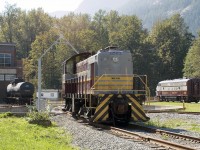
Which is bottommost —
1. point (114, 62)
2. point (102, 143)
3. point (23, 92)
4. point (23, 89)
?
point (102, 143)

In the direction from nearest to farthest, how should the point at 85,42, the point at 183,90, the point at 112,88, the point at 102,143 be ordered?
the point at 102,143 < the point at 112,88 < the point at 183,90 < the point at 85,42

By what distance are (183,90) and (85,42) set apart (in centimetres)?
2766

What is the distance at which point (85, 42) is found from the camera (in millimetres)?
80000

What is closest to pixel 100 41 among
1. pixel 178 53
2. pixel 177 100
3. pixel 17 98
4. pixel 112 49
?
pixel 178 53

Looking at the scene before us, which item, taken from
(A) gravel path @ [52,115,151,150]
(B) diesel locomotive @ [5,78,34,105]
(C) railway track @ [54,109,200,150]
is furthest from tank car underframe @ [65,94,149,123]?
(B) diesel locomotive @ [5,78,34,105]

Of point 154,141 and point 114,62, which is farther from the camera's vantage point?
point 114,62

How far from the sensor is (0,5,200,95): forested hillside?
258ft

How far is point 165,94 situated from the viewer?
6669 cm

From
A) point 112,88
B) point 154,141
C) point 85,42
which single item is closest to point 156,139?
point 154,141

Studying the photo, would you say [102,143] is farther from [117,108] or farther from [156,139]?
[117,108]

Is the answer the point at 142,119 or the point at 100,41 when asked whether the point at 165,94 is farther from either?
the point at 142,119

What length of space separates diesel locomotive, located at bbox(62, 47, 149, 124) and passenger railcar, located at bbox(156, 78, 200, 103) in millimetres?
37398

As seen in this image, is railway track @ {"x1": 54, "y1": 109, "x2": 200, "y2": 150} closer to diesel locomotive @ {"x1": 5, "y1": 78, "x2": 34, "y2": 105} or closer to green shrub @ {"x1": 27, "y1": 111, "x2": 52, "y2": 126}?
green shrub @ {"x1": 27, "y1": 111, "x2": 52, "y2": 126}

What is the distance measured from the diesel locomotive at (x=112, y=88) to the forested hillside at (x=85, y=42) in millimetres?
55013
